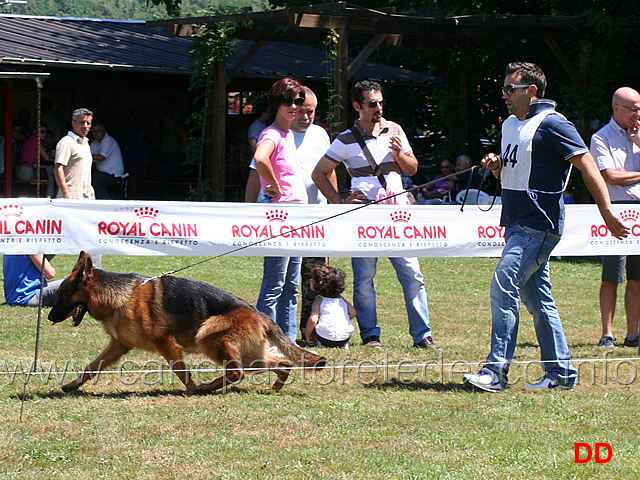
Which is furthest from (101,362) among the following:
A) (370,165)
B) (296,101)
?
(370,165)

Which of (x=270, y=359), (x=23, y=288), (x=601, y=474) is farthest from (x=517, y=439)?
(x=23, y=288)

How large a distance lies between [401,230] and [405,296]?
84 centimetres

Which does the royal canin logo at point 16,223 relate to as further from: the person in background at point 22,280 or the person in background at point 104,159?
the person in background at point 104,159

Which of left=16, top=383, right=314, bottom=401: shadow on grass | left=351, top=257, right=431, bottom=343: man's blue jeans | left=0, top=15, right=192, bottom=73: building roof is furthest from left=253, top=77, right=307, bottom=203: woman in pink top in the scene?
left=0, top=15, right=192, bottom=73: building roof

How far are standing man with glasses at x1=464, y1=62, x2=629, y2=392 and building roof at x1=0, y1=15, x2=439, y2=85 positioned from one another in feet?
33.1

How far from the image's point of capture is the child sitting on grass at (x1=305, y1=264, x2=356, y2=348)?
7.35 m

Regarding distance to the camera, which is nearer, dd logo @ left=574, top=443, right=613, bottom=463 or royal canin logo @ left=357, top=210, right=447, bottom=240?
dd logo @ left=574, top=443, right=613, bottom=463

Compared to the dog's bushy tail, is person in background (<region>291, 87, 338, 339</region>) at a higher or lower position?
higher

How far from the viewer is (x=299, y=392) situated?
580cm

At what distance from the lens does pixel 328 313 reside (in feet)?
24.2

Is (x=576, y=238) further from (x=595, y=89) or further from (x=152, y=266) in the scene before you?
(x=595, y=89)

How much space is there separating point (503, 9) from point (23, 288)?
46.0ft

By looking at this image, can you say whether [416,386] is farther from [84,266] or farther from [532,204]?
[84,266]

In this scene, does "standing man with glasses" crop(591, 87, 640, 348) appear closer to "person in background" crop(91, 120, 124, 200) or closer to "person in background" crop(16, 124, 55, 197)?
"person in background" crop(91, 120, 124, 200)
